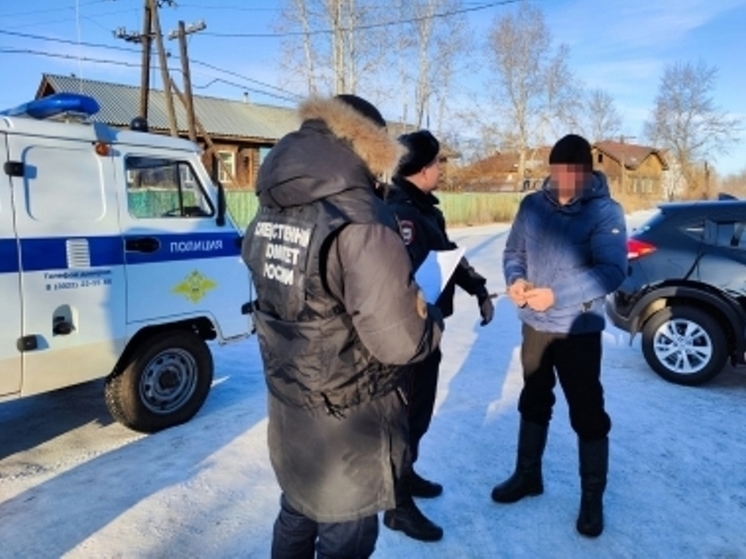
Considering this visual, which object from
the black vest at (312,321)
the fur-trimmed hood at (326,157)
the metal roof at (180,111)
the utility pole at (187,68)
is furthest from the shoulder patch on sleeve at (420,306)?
the metal roof at (180,111)

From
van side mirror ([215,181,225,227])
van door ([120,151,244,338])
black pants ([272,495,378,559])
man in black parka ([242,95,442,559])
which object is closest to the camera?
man in black parka ([242,95,442,559])

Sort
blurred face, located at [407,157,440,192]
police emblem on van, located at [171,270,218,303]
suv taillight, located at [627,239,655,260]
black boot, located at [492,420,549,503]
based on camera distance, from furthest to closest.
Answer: suv taillight, located at [627,239,655,260] < police emblem on van, located at [171,270,218,303] < black boot, located at [492,420,549,503] < blurred face, located at [407,157,440,192]

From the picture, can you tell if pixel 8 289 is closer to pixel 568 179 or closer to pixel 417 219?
pixel 417 219

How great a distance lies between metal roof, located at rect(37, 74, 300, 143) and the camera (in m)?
26.5

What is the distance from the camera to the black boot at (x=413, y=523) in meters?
2.83

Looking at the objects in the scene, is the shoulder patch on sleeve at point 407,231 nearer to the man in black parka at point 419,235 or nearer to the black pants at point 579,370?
the man in black parka at point 419,235

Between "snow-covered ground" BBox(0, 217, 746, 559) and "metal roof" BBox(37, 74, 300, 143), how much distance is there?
21142 mm

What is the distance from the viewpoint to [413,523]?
286cm

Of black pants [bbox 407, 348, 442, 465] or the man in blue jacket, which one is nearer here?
the man in blue jacket

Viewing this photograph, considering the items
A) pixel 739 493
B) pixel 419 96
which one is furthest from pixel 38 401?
pixel 419 96

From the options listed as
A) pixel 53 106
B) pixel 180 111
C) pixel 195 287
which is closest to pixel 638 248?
pixel 195 287

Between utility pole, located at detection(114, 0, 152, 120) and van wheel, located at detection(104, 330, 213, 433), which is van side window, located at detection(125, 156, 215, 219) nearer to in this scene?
van wheel, located at detection(104, 330, 213, 433)

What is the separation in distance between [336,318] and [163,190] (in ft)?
9.96

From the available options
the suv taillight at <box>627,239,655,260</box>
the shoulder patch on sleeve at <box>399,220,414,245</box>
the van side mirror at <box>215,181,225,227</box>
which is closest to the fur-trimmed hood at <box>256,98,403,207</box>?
the shoulder patch on sleeve at <box>399,220,414,245</box>
